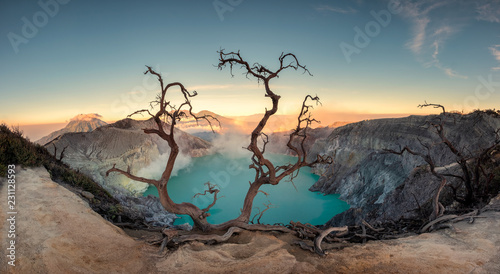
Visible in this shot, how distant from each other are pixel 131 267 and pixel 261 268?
271cm

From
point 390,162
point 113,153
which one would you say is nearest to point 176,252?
point 390,162

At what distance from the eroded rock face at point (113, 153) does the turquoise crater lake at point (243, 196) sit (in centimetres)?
536

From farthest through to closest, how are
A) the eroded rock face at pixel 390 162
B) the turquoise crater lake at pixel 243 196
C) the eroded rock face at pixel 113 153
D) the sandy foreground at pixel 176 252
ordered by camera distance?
the eroded rock face at pixel 113 153
the turquoise crater lake at pixel 243 196
the eroded rock face at pixel 390 162
the sandy foreground at pixel 176 252

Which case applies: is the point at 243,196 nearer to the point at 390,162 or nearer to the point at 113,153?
the point at 113,153

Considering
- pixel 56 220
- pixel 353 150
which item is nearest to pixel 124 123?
pixel 353 150

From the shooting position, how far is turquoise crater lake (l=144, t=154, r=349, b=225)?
97.7 feet

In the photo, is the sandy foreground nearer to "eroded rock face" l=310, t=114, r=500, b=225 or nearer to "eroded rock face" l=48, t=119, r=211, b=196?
"eroded rock face" l=310, t=114, r=500, b=225

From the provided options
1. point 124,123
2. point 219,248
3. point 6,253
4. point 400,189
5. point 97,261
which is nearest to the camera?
point 6,253

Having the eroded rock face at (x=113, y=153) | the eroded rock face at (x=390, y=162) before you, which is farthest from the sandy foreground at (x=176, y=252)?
the eroded rock face at (x=113, y=153)

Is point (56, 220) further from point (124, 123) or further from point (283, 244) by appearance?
point (124, 123)

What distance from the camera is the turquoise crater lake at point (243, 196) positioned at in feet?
97.7

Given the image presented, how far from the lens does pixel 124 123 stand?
47.8 metres

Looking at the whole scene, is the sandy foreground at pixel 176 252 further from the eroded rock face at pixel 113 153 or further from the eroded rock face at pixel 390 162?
the eroded rock face at pixel 113 153

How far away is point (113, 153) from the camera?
126ft
